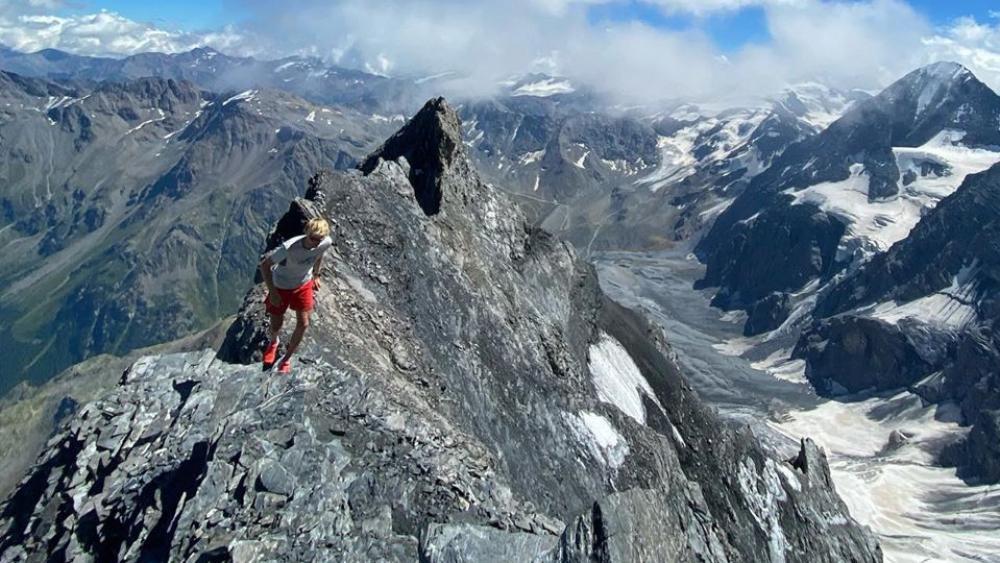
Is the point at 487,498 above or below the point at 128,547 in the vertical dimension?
above

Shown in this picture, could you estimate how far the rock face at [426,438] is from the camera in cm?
2245

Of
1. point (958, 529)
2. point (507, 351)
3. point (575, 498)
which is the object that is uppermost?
point (507, 351)

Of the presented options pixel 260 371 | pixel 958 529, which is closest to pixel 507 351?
pixel 260 371

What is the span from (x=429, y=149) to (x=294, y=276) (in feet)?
112

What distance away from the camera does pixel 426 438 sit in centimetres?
2644

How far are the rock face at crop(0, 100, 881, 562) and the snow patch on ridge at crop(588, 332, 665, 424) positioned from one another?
250 millimetres

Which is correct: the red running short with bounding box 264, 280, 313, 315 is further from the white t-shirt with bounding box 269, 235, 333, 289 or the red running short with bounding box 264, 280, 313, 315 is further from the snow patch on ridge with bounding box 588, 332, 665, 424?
the snow patch on ridge with bounding box 588, 332, 665, 424

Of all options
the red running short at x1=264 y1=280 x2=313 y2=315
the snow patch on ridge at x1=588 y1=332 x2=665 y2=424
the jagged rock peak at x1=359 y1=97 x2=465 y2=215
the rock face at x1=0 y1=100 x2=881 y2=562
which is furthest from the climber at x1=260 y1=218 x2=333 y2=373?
the snow patch on ridge at x1=588 y1=332 x2=665 y2=424

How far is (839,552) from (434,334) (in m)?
35.6

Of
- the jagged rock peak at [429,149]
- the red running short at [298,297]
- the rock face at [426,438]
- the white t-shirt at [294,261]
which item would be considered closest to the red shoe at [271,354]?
the rock face at [426,438]

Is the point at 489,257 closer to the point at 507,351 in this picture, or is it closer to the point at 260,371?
the point at 507,351

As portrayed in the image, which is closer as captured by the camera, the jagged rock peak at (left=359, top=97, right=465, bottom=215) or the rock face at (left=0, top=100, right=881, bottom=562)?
the rock face at (left=0, top=100, right=881, bottom=562)

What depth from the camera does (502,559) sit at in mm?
21750

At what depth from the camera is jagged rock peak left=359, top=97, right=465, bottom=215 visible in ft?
179
